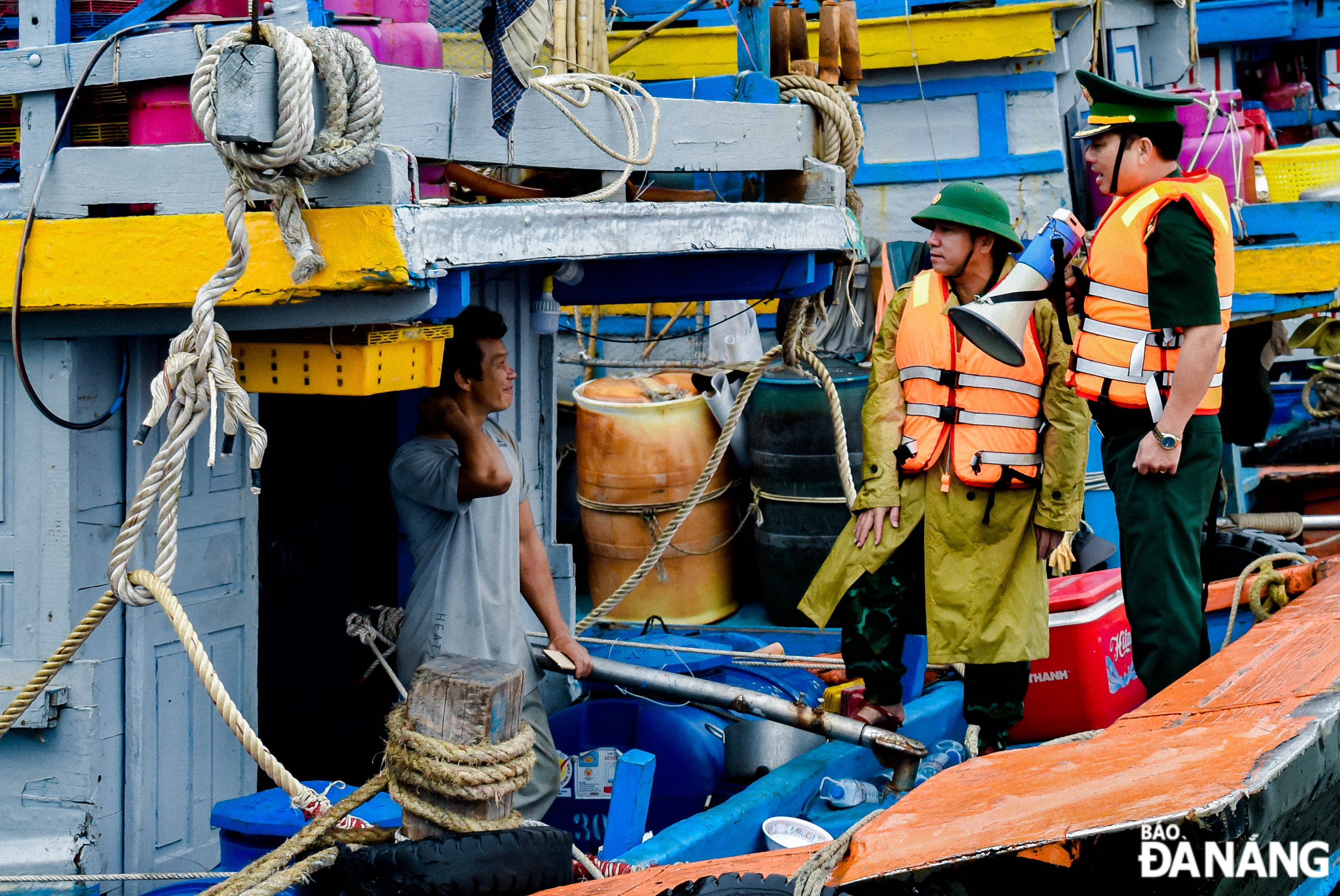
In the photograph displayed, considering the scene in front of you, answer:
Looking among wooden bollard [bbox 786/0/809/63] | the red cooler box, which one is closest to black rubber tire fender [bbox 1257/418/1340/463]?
the red cooler box

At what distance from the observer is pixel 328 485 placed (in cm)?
607

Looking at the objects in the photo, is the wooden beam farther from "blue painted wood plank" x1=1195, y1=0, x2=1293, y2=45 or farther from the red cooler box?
"blue painted wood plank" x1=1195, y1=0, x2=1293, y2=45

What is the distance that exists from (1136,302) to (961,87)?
4852mm

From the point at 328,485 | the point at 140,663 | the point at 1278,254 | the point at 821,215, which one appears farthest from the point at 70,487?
the point at 1278,254

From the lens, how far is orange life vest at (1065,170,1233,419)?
13.8 feet

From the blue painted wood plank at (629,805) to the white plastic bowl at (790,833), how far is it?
44 cm

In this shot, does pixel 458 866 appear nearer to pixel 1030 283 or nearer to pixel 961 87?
pixel 1030 283

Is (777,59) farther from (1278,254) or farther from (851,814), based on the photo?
(1278,254)

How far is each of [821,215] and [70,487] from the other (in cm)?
278

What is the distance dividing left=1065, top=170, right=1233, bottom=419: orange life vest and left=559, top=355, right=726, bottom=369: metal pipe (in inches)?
182

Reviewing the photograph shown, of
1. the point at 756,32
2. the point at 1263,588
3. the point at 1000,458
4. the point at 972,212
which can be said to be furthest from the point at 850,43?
the point at 1263,588

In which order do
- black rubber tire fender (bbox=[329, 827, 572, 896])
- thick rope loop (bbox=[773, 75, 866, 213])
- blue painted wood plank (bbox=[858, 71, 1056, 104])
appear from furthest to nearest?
blue painted wood plank (bbox=[858, 71, 1056, 104])
thick rope loop (bbox=[773, 75, 866, 213])
black rubber tire fender (bbox=[329, 827, 572, 896])

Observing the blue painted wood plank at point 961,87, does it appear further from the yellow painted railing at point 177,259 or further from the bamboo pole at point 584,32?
the yellow painted railing at point 177,259

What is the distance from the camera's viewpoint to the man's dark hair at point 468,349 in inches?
175
